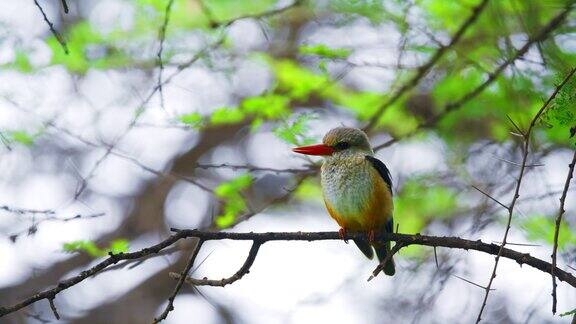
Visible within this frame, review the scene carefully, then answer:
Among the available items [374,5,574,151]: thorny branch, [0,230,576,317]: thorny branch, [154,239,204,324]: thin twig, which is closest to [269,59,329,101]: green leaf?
[374,5,574,151]: thorny branch

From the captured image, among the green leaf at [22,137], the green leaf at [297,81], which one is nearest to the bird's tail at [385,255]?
the green leaf at [297,81]

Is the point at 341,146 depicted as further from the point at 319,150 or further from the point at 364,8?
the point at 364,8

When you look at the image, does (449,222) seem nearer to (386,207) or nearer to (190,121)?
(386,207)

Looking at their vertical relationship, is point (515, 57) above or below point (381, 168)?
above

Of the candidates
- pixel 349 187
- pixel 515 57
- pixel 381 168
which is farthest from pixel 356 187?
pixel 515 57

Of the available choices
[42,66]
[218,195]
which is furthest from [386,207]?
[42,66]

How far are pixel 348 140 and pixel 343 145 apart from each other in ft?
Answer: 0.13

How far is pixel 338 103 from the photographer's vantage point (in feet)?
20.5

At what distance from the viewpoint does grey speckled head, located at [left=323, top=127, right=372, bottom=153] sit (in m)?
4.28

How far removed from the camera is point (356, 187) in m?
4.00

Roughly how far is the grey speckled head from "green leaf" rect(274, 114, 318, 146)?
0.14 meters

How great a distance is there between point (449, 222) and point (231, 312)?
3.18 meters

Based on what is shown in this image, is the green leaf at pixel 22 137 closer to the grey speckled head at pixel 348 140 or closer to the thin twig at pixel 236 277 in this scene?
the grey speckled head at pixel 348 140

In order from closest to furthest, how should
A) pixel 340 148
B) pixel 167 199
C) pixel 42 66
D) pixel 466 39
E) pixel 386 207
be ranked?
pixel 386 207
pixel 340 148
pixel 466 39
pixel 42 66
pixel 167 199
